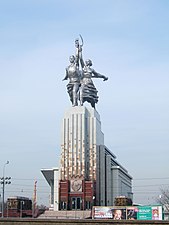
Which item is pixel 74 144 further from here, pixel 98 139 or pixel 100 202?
pixel 100 202

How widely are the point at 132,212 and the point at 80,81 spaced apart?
30596 millimetres

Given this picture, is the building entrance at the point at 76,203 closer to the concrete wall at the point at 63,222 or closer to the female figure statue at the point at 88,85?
the female figure statue at the point at 88,85

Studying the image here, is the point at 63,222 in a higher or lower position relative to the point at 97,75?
lower

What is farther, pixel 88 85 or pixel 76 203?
pixel 88 85

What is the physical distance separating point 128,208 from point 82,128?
75.2 feet

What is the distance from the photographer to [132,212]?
64.4 metres

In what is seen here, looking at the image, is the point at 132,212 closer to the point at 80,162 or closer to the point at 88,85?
the point at 80,162

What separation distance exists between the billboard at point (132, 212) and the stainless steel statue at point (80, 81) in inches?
1003

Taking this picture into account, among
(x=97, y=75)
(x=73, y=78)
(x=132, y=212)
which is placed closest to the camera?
(x=132, y=212)

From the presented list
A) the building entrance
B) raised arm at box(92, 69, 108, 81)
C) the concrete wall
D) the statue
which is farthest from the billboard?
the concrete wall

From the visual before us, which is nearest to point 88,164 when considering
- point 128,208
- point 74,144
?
point 74,144

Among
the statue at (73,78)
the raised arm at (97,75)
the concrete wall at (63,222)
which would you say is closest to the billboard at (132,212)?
the statue at (73,78)

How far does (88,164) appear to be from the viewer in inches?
3351

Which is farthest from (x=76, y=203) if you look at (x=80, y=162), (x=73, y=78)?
(x=73, y=78)
